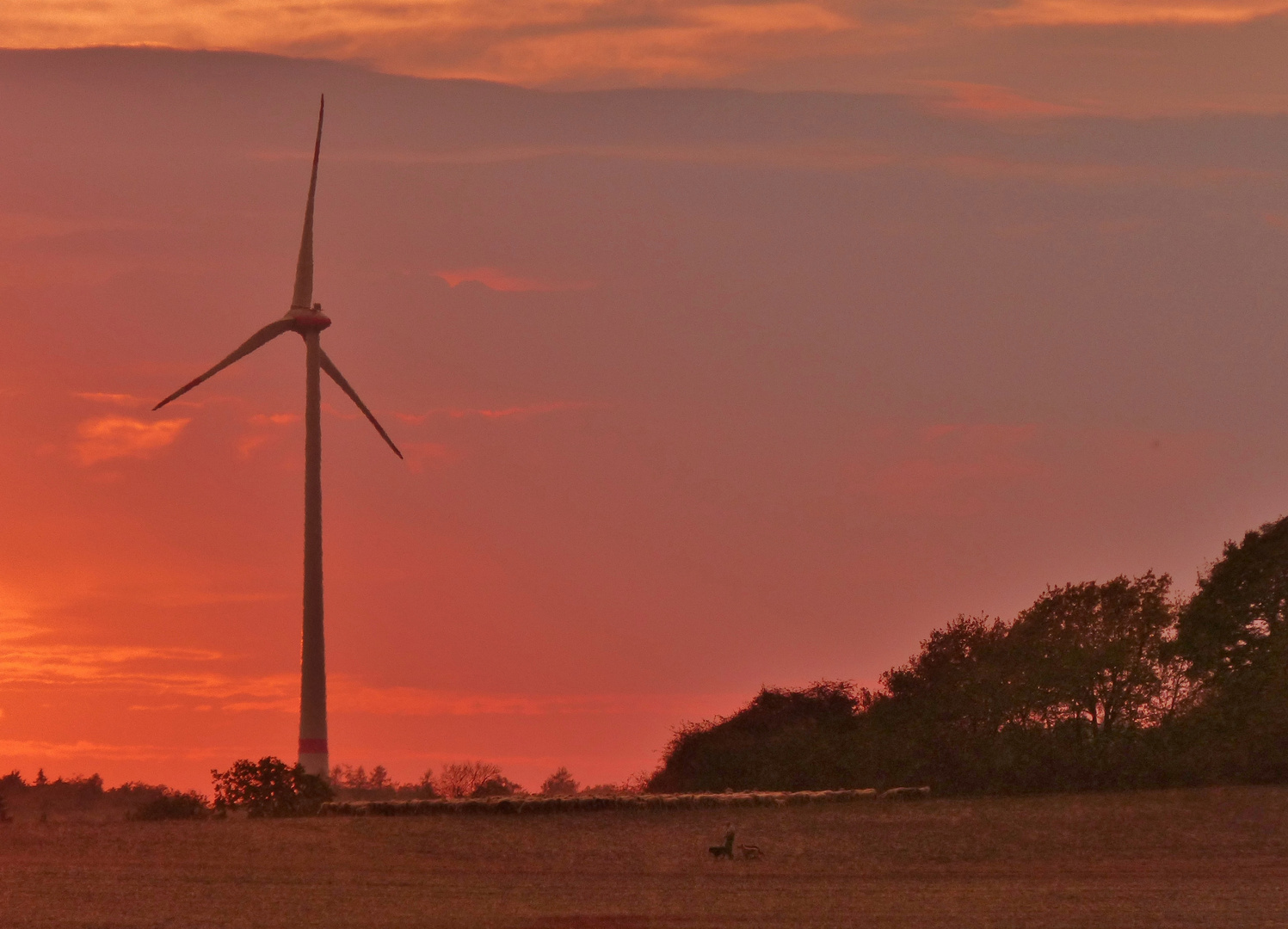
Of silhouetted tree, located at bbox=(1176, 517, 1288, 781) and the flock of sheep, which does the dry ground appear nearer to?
the flock of sheep

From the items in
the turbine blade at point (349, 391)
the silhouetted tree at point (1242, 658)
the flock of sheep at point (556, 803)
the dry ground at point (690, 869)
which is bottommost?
the dry ground at point (690, 869)

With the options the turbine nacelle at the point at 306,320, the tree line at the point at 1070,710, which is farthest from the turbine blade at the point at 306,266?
the tree line at the point at 1070,710

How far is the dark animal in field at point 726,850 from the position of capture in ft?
166

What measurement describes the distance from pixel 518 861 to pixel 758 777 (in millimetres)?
36760

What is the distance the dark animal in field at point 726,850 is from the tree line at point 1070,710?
30956 millimetres

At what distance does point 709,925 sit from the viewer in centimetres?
3422

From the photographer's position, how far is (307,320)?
89188mm

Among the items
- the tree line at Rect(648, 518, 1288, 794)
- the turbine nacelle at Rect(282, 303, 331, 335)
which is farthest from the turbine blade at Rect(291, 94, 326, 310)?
the tree line at Rect(648, 518, 1288, 794)

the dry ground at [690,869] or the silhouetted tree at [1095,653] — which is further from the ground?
the silhouetted tree at [1095,653]

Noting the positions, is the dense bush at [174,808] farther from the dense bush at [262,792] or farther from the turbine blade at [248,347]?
the turbine blade at [248,347]

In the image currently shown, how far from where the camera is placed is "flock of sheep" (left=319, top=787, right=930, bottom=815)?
65750 millimetres

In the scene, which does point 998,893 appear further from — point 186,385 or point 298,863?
point 186,385

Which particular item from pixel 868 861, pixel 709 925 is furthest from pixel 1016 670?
pixel 709 925

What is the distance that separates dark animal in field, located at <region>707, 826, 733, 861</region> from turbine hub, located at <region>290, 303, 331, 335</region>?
157ft
